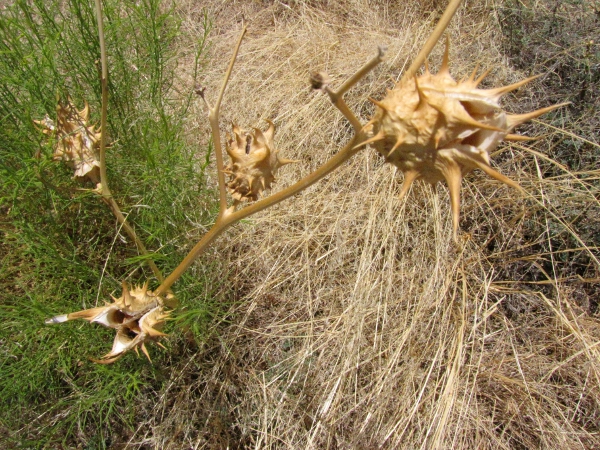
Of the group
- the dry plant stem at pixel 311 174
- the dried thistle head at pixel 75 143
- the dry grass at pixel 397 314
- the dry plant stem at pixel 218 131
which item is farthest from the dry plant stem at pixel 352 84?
the dry grass at pixel 397 314

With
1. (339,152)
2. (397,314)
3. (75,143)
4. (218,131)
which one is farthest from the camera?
(397,314)

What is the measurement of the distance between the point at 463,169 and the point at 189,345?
1566 millimetres

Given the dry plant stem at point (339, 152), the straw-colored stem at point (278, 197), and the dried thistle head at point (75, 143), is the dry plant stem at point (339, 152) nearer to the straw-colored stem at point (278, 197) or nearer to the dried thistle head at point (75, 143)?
the straw-colored stem at point (278, 197)

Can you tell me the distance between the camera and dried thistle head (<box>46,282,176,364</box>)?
52.2 inches

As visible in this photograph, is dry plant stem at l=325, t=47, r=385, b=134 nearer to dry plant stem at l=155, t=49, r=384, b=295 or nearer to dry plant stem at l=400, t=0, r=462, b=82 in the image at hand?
dry plant stem at l=155, t=49, r=384, b=295

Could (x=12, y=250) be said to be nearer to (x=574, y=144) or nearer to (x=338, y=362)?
(x=338, y=362)

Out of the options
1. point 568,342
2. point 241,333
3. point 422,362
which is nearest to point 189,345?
point 241,333

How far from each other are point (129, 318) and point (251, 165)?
0.54 meters

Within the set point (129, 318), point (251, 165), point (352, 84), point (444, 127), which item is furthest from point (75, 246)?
point (444, 127)

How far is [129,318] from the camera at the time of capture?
1.37 metres

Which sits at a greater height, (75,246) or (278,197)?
(278,197)

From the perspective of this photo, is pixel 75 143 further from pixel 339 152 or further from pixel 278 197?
pixel 339 152

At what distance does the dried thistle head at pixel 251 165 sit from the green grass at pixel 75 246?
572 millimetres

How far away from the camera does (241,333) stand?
2240 millimetres
